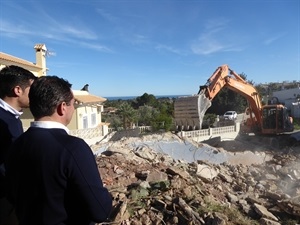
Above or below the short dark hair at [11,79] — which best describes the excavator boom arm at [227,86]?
above

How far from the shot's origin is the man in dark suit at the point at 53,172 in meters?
1.44

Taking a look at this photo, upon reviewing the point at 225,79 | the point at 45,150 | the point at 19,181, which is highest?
the point at 225,79

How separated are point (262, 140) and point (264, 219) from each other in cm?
1040

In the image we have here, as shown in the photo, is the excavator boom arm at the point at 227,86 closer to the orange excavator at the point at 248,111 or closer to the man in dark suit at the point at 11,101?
the orange excavator at the point at 248,111

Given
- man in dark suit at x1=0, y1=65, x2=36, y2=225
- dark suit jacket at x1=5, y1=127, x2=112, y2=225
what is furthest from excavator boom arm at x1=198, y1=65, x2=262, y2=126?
dark suit jacket at x1=5, y1=127, x2=112, y2=225

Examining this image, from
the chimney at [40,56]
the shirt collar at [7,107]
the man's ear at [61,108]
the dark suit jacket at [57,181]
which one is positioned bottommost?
the dark suit jacket at [57,181]

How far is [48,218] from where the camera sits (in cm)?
147

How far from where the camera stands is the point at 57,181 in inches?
57.1

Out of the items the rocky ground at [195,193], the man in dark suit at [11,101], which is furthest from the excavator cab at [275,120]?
the man in dark suit at [11,101]

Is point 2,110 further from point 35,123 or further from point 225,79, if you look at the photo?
point 225,79

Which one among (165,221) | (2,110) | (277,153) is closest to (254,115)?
(277,153)

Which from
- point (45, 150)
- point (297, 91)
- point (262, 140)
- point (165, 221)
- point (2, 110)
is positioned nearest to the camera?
point (45, 150)

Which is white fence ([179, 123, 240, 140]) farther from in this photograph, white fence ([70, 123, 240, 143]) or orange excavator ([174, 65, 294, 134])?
orange excavator ([174, 65, 294, 134])

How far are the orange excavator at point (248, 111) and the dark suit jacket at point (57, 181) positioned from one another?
1020 centimetres
